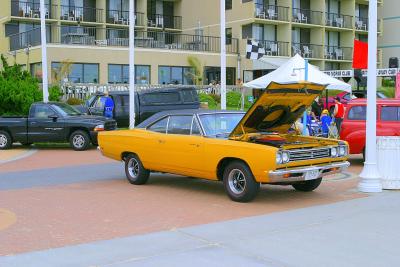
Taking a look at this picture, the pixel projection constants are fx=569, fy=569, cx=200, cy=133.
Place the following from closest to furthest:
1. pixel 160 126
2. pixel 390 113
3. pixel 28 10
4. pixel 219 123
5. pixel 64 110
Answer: pixel 219 123
pixel 160 126
pixel 390 113
pixel 64 110
pixel 28 10

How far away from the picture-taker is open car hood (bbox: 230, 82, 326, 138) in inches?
380

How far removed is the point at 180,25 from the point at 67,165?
34.5 metres

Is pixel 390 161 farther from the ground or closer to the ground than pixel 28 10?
closer to the ground

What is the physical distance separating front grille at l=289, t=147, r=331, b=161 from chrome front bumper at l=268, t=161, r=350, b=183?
0.55ft

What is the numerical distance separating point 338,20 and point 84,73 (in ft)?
78.3

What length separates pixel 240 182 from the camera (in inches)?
378

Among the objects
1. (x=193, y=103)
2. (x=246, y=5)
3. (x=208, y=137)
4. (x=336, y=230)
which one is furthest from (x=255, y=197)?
(x=246, y=5)

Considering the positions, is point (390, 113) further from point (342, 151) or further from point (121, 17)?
point (121, 17)

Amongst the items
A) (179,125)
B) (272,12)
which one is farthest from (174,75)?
(179,125)

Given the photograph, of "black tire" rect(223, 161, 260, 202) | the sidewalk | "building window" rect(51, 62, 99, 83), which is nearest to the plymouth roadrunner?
"black tire" rect(223, 161, 260, 202)

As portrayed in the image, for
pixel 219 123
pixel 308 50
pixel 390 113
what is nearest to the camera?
pixel 219 123

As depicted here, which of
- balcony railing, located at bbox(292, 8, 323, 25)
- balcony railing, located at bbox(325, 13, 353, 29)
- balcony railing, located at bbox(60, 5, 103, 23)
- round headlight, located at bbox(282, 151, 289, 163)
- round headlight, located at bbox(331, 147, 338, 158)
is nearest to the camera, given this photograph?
round headlight, located at bbox(282, 151, 289, 163)

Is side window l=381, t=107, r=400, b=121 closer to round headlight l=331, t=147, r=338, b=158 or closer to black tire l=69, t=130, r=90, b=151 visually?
round headlight l=331, t=147, r=338, b=158

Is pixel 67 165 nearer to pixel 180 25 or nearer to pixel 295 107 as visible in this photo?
pixel 295 107
